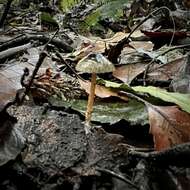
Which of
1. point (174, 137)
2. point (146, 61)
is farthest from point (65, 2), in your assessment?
point (174, 137)

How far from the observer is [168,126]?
55.3 inches

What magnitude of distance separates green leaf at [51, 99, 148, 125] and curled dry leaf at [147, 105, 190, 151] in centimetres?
7

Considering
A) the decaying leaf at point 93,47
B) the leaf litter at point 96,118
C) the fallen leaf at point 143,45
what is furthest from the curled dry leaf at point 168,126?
the fallen leaf at point 143,45

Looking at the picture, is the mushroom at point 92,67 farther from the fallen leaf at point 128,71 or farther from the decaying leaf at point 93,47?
the decaying leaf at point 93,47

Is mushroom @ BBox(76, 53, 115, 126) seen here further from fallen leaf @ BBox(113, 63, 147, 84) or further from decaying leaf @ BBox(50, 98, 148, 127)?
fallen leaf @ BBox(113, 63, 147, 84)

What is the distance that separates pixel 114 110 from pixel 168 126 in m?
0.27

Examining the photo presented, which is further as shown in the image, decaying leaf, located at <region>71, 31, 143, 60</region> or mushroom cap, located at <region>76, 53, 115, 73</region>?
decaying leaf, located at <region>71, 31, 143, 60</region>

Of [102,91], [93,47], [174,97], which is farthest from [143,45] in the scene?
[174,97]

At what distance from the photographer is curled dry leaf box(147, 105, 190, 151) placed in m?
1.34

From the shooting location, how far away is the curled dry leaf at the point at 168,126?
134cm

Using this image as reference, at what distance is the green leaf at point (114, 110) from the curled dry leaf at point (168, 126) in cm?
7

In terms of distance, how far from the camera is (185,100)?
4.74 feet

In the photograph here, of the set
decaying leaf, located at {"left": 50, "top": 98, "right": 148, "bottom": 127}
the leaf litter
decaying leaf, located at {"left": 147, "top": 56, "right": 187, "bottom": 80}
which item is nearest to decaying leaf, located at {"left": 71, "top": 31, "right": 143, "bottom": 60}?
the leaf litter

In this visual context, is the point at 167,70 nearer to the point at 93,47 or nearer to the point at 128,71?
the point at 128,71
